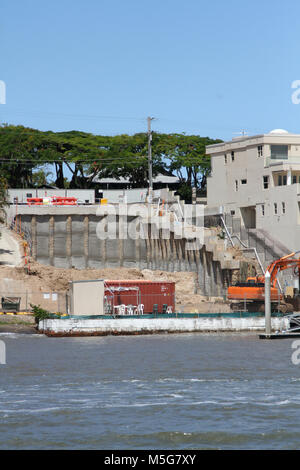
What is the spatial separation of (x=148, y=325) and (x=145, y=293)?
22.9 ft

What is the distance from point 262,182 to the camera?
3543 inches

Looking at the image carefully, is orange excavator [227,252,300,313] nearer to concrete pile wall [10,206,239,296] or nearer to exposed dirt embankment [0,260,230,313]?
exposed dirt embankment [0,260,230,313]

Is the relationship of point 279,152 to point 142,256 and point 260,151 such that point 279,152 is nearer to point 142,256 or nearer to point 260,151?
point 260,151

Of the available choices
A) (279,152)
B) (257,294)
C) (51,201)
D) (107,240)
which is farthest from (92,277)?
(279,152)

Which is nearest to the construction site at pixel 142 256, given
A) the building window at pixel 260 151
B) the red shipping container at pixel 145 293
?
the red shipping container at pixel 145 293

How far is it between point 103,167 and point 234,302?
172 feet

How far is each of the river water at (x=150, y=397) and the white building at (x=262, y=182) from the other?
30.7 m

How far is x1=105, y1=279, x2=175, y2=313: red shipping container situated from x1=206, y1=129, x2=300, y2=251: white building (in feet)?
54.1

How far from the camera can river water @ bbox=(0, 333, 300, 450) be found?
1047 inches

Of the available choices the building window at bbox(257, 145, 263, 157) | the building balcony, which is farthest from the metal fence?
the building window at bbox(257, 145, 263, 157)

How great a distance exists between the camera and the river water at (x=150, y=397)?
26.6 metres

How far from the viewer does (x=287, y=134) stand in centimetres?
9150

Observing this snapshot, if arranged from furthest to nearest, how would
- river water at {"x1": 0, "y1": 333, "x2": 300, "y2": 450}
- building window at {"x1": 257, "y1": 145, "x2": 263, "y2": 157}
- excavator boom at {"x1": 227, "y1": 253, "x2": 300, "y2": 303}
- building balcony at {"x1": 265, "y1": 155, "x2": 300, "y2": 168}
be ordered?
building window at {"x1": 257, "y1": 145, "x2": 263, "y2": 157} < building balcony at {"x1": 265, "y1": 155, "x2": 300, "y2": 168} < excavator boom at {"x1": 227, "y1": 253, "x2": 300, "y2": 303} < river water at {"x1": 0, "y1": 333, "x2": 300, "y2": 450}

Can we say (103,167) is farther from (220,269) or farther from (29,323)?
(29,323)
